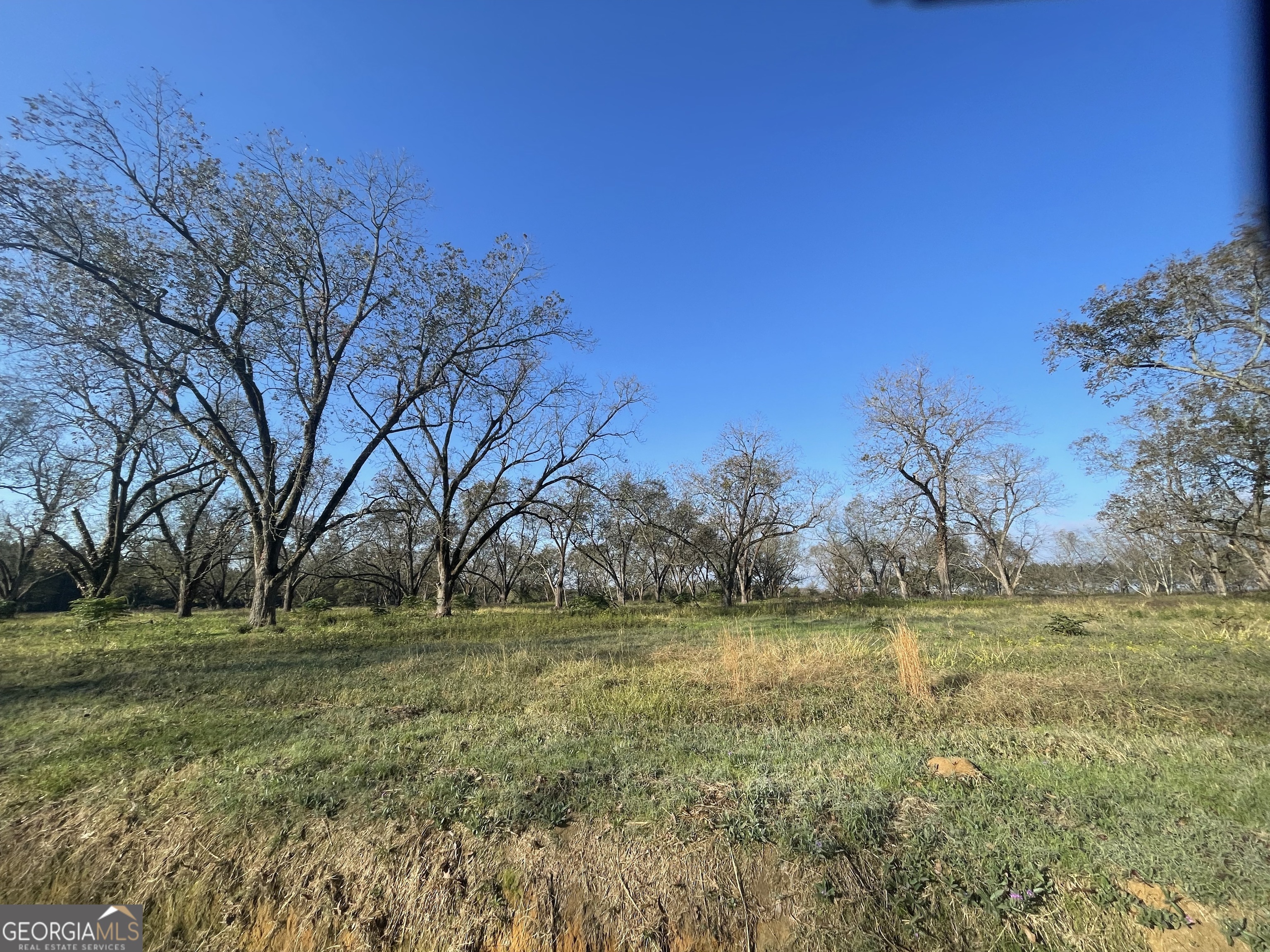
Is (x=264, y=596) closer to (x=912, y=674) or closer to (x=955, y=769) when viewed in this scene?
(x=912, y=674)

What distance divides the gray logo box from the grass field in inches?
4.3

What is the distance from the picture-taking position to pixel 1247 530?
23703mm

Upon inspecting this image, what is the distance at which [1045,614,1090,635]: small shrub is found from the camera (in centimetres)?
1074

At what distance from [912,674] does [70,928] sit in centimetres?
728

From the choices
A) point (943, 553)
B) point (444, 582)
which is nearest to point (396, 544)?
point (444, 582)

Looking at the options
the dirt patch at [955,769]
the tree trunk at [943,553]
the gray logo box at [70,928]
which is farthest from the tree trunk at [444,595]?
the tree trunk at [943,553]

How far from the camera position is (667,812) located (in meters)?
3.53

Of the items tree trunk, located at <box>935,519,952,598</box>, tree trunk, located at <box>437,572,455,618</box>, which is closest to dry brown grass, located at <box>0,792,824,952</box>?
tree trunk, located at <box>437,572,455,618</box>

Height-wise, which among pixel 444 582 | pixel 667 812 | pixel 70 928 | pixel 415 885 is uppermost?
pixel 444 582

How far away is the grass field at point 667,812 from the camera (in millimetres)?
2715

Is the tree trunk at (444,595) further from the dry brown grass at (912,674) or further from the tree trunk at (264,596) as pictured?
the dry brown grass at (912,674)

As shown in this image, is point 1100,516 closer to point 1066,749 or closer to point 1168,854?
point 1066,749

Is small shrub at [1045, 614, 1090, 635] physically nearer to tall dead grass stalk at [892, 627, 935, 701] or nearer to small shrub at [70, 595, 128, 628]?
tall dead grass stalk at [892, 627, 935, 701]

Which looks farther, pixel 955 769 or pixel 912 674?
pixel 912 674
